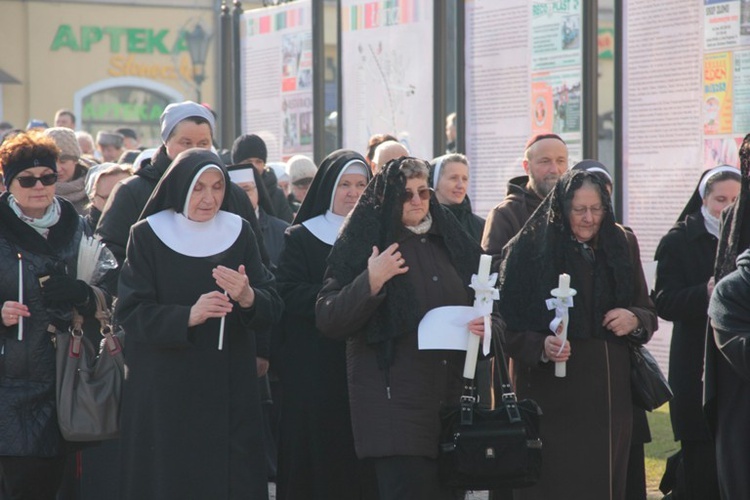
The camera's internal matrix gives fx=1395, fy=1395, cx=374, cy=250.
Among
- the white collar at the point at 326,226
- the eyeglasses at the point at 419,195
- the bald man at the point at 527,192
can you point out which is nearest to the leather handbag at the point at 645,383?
the eyeglasses at the point at 419,195

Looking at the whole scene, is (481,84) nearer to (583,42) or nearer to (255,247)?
(583,42)

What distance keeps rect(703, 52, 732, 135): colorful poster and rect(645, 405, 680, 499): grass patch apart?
2.17 metres

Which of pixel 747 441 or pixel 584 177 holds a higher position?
pixel 584 177

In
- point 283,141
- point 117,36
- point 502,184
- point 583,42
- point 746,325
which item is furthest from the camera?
point 117,36

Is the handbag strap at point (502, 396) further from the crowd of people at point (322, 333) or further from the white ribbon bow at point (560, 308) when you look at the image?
the white ribbon bow at point (560, 308)

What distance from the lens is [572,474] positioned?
6.12 meters

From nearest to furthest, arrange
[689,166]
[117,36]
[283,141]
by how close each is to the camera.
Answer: [689,166]
[283,141]
[117,36]

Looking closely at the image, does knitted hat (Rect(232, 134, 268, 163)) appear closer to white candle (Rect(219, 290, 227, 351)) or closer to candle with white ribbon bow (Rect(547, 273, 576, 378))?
white candle (Rect(219, 290, 227, 351))

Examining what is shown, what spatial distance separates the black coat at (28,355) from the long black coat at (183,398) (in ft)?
1.04

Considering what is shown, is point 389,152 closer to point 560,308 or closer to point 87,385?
point 560,308

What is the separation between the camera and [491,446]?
217 inches

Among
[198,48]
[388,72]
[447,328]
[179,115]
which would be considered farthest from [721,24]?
[198,48]

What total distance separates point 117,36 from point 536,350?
29958 millimetres

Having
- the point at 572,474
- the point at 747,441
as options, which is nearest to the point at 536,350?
the point at 572,474
